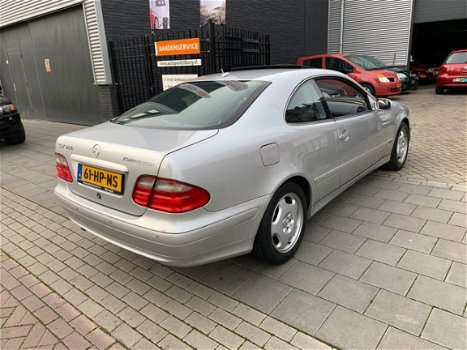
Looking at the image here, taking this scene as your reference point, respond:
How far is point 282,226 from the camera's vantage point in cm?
290

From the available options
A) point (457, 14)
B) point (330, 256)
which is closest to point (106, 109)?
point (330, 256)

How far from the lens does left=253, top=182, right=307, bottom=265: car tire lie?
2688 mm

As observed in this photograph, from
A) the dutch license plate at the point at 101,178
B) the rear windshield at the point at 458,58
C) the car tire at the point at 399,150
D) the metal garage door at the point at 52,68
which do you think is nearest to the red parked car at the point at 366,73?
the rear windshield at the point at 458,58

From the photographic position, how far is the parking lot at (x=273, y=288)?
2.27 metres

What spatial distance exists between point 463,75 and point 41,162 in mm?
13102

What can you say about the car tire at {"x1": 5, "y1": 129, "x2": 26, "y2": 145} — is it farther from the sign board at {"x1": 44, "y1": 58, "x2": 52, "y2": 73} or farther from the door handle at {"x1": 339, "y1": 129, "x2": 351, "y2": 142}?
the door handle at {"x1": 339, "y1": 129, "x2": 351, "y2": 142}

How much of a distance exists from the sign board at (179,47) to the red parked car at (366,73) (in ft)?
19.7

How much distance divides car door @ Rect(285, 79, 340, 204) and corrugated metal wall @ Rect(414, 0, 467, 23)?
1472 centimetres

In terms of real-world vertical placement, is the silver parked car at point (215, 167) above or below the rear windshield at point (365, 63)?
below

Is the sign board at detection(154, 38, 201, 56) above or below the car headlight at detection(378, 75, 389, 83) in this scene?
above

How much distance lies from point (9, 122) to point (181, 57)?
13.5ft

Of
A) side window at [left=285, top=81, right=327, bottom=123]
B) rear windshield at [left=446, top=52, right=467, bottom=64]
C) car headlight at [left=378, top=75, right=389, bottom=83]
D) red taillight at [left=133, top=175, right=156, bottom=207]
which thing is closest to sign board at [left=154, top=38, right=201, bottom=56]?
side window at [left=285, top=81, right=327, bottom=123]

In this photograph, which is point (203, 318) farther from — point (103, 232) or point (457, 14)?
point (457, 14)

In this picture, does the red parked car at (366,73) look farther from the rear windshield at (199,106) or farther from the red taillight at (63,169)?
the red taillight at (63,169)
